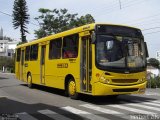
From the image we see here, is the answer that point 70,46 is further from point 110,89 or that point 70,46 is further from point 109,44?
point 110,89

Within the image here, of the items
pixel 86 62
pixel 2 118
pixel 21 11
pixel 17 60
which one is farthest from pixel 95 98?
pixel 21 11

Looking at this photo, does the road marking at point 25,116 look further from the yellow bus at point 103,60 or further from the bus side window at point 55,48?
the bus side window at point 55,48

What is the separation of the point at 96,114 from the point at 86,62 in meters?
3.77

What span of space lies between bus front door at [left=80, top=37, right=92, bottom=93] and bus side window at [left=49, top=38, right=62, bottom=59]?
9.64ft

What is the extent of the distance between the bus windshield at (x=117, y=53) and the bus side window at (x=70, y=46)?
200 cm

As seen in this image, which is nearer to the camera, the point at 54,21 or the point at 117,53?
the point at 117,53

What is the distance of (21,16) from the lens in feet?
279

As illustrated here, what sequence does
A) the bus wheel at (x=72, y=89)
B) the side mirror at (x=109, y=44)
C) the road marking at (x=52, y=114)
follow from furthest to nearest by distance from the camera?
the bus wheel at (x=72, y=89) → the side mirror at (x=109, y=44) → the road marking at (x=52, y=114)

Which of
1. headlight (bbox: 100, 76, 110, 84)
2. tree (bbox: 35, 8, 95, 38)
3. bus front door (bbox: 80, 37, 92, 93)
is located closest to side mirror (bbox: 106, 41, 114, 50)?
bus front door (bbox: 80, 37, 92, 93)

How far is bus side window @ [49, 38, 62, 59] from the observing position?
18.6m

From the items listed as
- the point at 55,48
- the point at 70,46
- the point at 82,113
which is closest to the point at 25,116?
the point at 82,113

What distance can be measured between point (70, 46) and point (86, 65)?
2015 millimetres

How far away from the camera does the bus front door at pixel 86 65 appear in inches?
597

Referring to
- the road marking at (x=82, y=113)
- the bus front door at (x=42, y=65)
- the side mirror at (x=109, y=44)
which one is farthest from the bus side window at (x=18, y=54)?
the road marking at (x=82, y=113)
